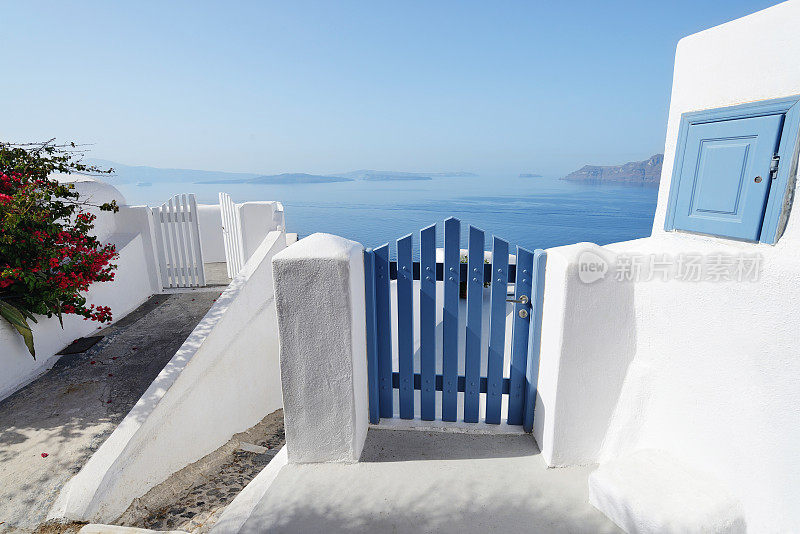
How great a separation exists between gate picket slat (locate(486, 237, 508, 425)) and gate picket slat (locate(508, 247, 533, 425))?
9 cm

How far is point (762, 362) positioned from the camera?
81.0 inches

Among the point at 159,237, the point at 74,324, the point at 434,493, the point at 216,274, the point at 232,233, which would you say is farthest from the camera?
the point at 216,274

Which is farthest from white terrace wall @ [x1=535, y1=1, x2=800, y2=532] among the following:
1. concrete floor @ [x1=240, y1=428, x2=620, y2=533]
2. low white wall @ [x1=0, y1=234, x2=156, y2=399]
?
low white wall @ [x1=0, y1=234, x2=156, y2=399]

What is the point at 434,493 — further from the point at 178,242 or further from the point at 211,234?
the point at 211,234

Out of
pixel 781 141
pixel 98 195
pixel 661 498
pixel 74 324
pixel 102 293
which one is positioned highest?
pixel 781 141

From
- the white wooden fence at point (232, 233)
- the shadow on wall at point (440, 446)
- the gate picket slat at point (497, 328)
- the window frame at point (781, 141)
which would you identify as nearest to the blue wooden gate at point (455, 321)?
the gate picket slat at point (497, 328)

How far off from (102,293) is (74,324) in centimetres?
79

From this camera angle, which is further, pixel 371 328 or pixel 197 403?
pixel 197 403

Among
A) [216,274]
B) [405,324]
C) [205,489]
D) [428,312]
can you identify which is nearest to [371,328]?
[405,324]

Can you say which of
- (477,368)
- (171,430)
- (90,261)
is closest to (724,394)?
(477,368)

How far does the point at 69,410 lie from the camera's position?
430cm

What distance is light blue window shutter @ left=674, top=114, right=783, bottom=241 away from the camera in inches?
87.7

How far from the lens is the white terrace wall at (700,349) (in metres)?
2.01

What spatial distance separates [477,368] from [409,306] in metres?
0.73
